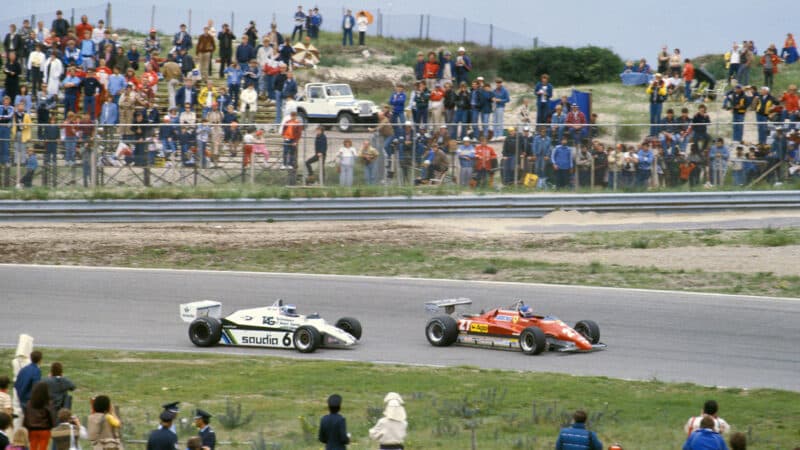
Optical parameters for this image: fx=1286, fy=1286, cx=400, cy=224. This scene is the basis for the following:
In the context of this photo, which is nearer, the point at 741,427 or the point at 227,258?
the point at 741,427

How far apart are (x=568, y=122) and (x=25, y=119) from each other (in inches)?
498

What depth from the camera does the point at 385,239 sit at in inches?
1073

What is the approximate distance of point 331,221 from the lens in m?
28.9

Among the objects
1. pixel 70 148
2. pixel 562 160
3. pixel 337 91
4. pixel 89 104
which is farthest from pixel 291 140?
pixel 337 91

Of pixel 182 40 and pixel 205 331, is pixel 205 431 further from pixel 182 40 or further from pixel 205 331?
pixel 182 40

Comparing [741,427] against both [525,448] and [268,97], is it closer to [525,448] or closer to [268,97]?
[525,448]

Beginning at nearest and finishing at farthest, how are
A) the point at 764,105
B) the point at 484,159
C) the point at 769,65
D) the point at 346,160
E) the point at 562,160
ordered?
the point at 562,160 < the point at 484,159 < the point at 346,160 < the point at 764,105 < the point at 769,65

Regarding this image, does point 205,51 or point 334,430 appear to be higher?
point 205,51

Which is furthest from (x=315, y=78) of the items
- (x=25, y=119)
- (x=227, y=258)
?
(x=227, y=258)

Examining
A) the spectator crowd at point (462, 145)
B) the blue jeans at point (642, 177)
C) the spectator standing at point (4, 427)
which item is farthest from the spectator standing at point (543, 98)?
the spectator standing at point (4, 427)

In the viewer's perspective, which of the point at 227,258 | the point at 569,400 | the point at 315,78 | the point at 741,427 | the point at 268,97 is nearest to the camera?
the point at 741,427

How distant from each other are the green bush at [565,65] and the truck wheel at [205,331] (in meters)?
31.5

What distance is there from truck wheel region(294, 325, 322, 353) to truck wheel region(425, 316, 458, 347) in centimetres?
167

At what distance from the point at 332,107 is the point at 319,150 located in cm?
1131
